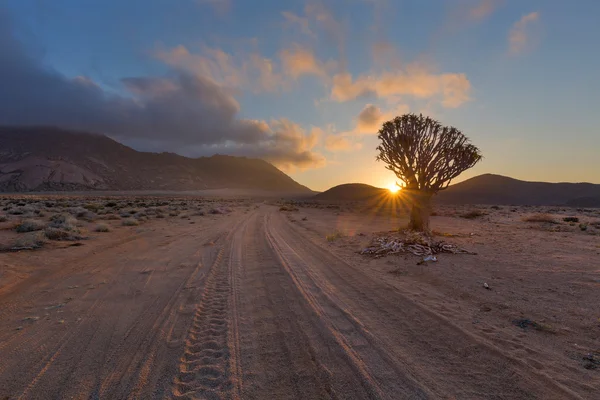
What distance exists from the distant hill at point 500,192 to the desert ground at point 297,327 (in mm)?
89623

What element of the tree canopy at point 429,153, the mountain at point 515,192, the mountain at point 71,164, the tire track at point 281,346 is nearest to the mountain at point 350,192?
the mountain at point 515,192

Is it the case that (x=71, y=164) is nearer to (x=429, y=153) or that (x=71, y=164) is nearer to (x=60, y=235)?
(x=60, y=235)

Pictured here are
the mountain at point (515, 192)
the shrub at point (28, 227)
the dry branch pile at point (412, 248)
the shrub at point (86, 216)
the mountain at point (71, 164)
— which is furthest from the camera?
the mountain at point (71, 164)

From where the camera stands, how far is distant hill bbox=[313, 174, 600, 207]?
97162 millimetres

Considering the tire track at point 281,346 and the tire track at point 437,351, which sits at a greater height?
the tire track at point 437,351

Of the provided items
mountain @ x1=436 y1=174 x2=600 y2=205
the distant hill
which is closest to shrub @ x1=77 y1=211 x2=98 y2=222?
the distant hill

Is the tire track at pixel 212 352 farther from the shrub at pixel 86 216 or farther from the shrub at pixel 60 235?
the shrub at pixel 86 216

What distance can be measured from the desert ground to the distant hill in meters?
89.6

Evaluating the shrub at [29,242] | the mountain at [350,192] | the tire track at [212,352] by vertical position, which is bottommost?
the tire track at [212,352]

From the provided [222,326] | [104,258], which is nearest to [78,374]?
[222,326]

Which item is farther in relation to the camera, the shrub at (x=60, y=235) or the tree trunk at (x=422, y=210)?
the tree trunk at (x=422, y=210)

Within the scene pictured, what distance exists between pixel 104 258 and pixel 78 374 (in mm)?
7259

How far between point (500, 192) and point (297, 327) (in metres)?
124

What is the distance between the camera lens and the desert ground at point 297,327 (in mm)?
3297
